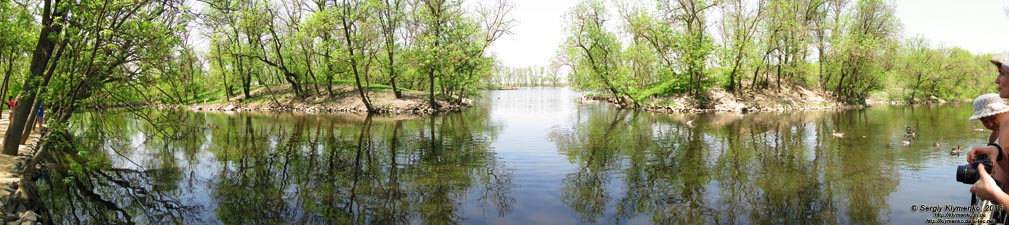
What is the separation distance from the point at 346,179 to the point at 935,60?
66670mm

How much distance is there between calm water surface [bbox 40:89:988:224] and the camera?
11078 millimetres

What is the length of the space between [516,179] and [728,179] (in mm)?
5573

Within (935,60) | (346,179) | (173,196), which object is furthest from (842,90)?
(173,196)

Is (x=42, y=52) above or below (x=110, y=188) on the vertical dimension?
above

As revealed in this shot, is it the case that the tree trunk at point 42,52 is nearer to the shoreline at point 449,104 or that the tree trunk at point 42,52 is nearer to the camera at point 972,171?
the camera at point 972,171

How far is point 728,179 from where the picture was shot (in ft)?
47.3

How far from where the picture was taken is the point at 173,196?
12.9m

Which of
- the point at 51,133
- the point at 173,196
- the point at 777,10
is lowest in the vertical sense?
the point at 173,196

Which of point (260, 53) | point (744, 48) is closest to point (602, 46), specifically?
point (744, 48)

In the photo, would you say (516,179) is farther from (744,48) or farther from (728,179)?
(744,48)

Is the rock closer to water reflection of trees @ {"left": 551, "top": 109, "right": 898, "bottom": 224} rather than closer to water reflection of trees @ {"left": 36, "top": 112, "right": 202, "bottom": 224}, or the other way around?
water reflection of trees @ {"left": 36, "top": 112, "right": 202, "bottom": 224}

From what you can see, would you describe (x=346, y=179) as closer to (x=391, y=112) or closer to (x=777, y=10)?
(x=391, y=112)

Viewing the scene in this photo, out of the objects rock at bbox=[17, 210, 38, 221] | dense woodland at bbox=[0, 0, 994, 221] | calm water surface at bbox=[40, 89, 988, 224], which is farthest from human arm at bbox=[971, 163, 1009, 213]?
dense woodland at bbox=[0, 0, 994, 221]

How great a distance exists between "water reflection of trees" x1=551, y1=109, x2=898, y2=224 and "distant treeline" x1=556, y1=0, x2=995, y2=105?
2272 cm
